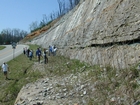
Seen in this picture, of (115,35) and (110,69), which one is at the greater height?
(115,35)

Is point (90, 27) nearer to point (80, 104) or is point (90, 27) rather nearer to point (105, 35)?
point (105, 35)

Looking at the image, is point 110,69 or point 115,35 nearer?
point 110,69

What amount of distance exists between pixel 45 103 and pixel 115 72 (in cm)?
288

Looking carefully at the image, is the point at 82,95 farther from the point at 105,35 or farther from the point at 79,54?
the point at 79,54

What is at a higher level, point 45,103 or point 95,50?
point 95,50

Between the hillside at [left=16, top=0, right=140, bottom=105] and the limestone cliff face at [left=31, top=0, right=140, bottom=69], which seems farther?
the limestone cliff face at [left=31, top=0, right=140, bottom=69]

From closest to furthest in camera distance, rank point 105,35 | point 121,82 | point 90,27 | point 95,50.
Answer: point 121,82 < point 105,35 < point 95,50 < point 90,27

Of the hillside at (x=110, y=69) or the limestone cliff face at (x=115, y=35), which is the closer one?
the hillside at (x=110, y=69)

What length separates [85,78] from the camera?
34.4 feet

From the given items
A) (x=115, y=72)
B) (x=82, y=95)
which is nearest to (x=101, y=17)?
(x=115, y=72)

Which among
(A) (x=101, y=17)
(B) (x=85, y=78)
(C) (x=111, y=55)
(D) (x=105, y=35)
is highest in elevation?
(A) (x=101, y=17)

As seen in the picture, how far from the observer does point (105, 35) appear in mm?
11922

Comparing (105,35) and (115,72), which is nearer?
(115,72)

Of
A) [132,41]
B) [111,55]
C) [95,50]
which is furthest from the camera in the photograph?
[95,50]
